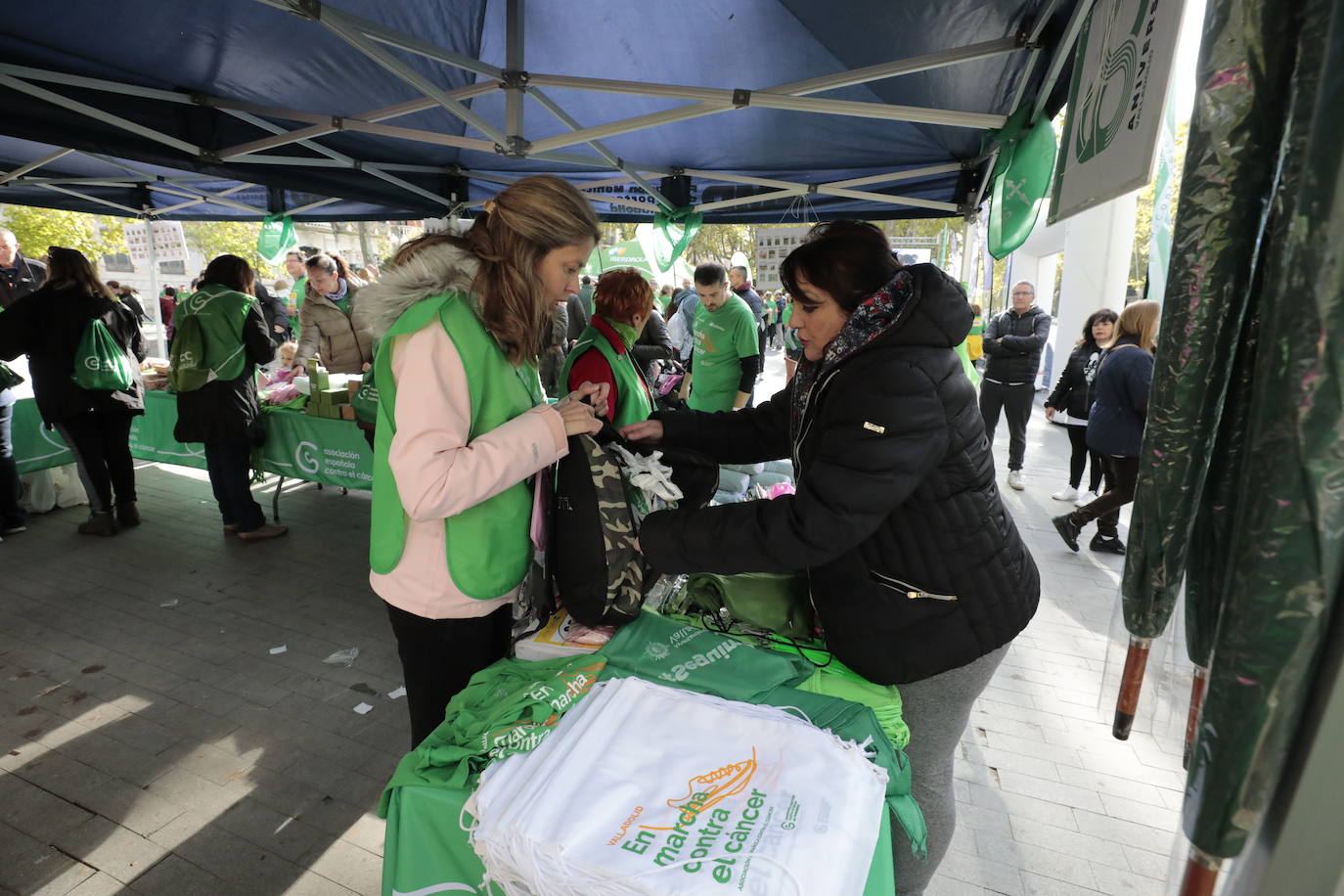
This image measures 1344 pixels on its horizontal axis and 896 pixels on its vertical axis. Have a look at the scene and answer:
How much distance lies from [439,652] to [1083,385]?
5908mm

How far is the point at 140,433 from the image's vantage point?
554cm

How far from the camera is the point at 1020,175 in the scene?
287cm

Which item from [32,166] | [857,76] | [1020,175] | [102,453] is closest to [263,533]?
[102,453]

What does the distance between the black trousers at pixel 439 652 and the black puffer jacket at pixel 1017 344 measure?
6.27 metres

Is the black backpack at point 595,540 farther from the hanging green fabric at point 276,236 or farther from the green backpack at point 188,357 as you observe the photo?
the hanging green fabric at point 276,236

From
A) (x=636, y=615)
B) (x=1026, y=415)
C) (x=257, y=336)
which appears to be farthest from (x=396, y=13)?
(x=1026, y=415)

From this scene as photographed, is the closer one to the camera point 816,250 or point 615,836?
point 615,836

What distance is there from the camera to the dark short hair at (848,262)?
1.51m

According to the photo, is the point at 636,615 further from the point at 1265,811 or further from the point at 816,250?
the point at 1265,811

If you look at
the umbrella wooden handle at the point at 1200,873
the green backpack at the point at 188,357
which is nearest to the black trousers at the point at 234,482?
the green backpack at the point at 188,357

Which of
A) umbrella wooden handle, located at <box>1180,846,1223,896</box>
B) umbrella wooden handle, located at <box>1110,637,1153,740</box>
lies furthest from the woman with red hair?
umbrella wooden handle, located at <box>1180,846,1223,896</box>

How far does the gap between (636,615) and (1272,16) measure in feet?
4.55

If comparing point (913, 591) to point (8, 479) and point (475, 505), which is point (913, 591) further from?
point (8, 479)

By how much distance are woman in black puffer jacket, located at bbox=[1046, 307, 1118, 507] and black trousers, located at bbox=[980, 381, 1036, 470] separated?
17.4 inches
